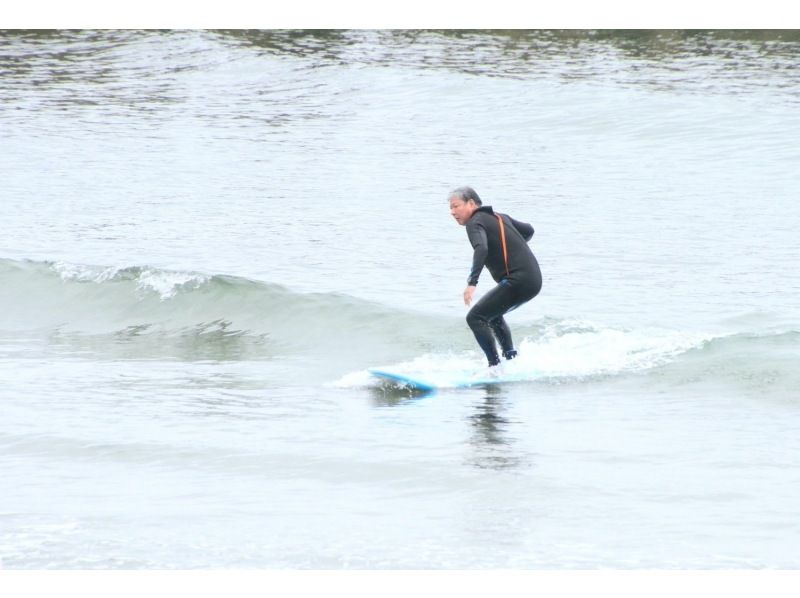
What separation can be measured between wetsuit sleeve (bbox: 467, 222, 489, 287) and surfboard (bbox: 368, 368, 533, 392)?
1.08 m

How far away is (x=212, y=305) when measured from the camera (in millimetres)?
16141

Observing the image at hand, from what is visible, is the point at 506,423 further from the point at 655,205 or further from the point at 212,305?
the point at 655,205

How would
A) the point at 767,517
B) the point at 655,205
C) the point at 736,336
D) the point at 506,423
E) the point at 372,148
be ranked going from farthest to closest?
the point at 372,148
the point at 655,205
the point at 736,336
the point at 506,423
the point at 767,517

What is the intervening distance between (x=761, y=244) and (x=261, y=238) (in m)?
7.86

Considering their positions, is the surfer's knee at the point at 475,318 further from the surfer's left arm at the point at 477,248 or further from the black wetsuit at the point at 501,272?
the surfer's left arm at the point at 477,248

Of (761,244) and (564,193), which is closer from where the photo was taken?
(761,244)

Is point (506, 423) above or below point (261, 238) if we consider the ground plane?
above

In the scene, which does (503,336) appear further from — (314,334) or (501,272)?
(314,334)

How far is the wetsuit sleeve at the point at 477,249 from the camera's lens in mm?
10586

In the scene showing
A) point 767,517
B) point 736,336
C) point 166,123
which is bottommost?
point 166,123

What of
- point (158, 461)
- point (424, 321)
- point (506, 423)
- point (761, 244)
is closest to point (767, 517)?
point (506, 423)

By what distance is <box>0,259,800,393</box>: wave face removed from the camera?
12.0m

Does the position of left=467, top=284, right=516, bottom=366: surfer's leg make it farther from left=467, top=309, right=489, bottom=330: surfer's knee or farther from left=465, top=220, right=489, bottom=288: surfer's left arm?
left=465, top=220, right=489, bottom=288: surfer's left arm

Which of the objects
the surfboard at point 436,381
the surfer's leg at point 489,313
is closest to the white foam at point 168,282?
the surfboard at point 436,381
